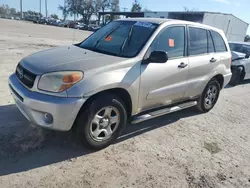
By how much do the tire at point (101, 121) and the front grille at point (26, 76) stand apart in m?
0.78

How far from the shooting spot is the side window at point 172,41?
12.8 feet

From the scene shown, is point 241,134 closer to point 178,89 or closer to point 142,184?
point 178,89

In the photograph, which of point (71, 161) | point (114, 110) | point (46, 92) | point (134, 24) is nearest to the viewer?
point (46, 92)

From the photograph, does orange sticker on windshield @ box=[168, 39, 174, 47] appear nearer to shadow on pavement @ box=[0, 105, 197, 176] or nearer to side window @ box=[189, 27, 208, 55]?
side window @ box=[189, 27, 208, 55]

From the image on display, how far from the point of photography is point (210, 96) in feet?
18.1

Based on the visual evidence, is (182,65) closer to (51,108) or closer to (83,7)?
(51,108)

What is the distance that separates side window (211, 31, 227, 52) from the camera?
17.3 ft

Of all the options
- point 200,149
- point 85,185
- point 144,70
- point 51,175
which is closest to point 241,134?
point 200,149

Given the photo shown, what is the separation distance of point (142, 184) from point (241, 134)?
280 cm

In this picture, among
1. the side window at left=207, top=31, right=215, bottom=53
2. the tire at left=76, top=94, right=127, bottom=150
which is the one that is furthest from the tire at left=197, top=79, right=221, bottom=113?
the tire at left=76, top=94, right=127, bottom=150

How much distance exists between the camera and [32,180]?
275 cm

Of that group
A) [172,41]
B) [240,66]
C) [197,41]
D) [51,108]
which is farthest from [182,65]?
[240,66]

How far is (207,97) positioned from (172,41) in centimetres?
197

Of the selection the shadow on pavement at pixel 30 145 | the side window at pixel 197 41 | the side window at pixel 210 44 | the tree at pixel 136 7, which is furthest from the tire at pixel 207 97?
the tree at pixel 136 7
